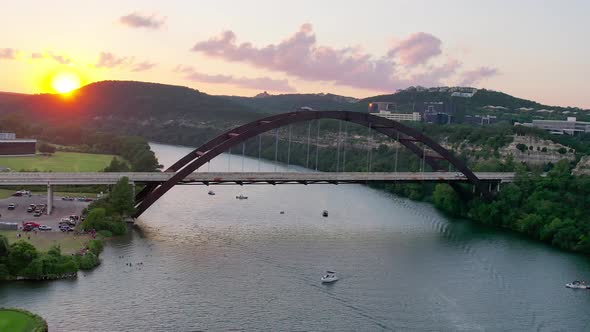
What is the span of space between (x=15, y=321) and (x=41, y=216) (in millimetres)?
17493

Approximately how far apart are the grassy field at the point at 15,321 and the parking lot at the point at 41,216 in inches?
502

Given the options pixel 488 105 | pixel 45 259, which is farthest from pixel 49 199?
pixel 488 105

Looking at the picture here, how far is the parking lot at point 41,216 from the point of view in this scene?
1486 inches

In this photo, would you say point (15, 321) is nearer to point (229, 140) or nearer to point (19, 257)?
point (19, 257)

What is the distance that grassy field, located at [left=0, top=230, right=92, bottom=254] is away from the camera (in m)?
32.2

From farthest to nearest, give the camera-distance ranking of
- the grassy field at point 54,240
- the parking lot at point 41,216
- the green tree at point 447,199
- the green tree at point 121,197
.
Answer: the green tree at point 447,199, the green tree at point 121,197, the parking lot at point 41,216, the grassy field at point 54,240

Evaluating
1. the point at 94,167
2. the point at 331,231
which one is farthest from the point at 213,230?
the point at 94,167

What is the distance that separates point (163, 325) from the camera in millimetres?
24609

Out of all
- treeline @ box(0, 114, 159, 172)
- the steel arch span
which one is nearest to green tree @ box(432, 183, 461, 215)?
the steel arch span

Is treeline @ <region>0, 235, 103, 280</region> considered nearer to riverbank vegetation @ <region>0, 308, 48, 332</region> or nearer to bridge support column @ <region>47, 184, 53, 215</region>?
riverbank vegetation @ <region>0, 308, 48, 332</region>

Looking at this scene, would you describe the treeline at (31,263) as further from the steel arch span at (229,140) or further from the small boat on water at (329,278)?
the small boat on water at (329,278)

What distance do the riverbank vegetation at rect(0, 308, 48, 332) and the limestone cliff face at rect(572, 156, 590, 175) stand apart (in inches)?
1985

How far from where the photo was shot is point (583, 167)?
197 feet

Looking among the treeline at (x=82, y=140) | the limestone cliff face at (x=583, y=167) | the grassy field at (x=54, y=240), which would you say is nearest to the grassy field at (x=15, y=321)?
the grassy field at (x=54, y=240)
